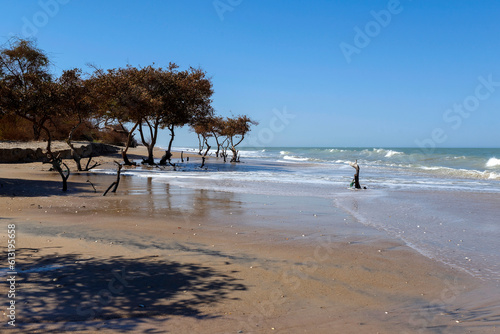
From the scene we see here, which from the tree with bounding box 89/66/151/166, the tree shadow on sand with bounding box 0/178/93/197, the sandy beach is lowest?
the sandy beach

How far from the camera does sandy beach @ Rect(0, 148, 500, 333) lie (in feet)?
14.1

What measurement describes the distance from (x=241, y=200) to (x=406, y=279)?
324 inches

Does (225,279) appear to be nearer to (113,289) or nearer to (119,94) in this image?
(113,289)

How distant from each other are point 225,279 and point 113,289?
1472mm

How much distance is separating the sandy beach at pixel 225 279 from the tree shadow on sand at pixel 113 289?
13 millimetres

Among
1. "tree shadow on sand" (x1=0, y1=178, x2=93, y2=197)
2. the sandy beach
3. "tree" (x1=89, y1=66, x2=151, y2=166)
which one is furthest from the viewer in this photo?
"tree" (x1=89, y1=66, x2=151, y2=166)

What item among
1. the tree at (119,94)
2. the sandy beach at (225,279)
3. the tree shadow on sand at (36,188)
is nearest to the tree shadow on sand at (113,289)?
the sandy beach at (225,279)

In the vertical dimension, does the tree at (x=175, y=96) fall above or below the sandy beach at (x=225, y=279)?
above

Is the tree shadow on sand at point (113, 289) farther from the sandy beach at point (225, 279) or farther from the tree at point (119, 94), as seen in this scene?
the tree at point (119, 94)


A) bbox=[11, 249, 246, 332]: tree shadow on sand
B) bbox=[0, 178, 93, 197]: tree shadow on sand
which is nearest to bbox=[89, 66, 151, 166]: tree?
bbox=[0, 178, 93, 197]: tree shadow on sand

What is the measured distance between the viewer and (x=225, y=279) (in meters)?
5.48

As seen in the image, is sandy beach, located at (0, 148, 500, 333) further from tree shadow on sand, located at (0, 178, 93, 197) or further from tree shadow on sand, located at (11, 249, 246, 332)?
tree shadow on sand, located at (0, 178, 93, 197)

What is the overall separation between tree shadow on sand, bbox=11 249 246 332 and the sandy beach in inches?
0.5

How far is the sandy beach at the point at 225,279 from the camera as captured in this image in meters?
4.29
